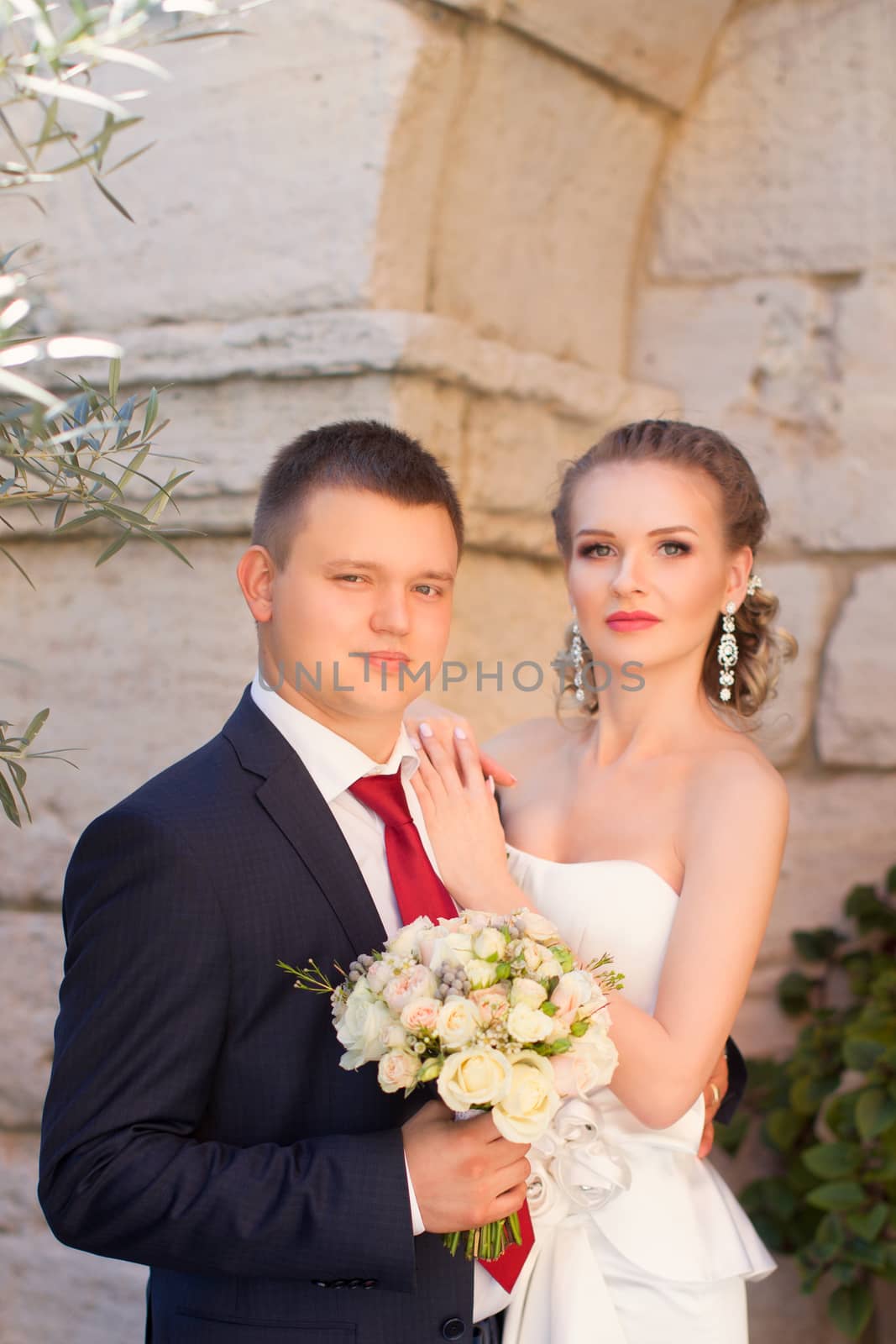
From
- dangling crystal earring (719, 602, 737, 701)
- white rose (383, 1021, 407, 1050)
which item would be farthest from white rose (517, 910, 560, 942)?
dangling crystal earring (719, 602, 737, 701)

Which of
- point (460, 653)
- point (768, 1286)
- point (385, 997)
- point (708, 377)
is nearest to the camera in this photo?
point (385, 997)

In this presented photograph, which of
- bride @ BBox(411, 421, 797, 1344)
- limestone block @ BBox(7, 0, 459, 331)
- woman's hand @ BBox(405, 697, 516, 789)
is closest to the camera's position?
bride @ BBox(411, 421, 797, 1344)

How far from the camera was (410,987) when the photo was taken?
61.6 inches

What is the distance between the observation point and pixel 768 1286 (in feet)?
10.9

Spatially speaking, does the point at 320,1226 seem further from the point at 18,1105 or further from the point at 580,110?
the point at 580,110

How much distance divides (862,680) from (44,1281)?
2.44 metres

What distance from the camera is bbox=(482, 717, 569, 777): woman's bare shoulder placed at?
263cm

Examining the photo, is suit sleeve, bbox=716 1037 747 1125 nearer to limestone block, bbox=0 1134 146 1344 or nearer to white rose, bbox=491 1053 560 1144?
white rose, bbox=491 1053 560 1144

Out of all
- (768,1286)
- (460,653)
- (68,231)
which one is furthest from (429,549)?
(768,1286)

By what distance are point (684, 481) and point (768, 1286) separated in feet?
7.12

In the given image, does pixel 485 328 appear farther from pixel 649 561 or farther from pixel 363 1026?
pixel 363 1026

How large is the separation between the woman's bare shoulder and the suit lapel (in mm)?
804

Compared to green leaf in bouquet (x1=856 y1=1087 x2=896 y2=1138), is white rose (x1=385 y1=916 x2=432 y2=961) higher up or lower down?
higher up

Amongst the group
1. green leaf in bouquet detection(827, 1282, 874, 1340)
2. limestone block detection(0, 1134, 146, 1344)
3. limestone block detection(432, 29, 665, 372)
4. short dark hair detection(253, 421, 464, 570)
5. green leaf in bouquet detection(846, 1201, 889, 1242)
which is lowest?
limestone block detection(0, 1134, 146, 1344)
